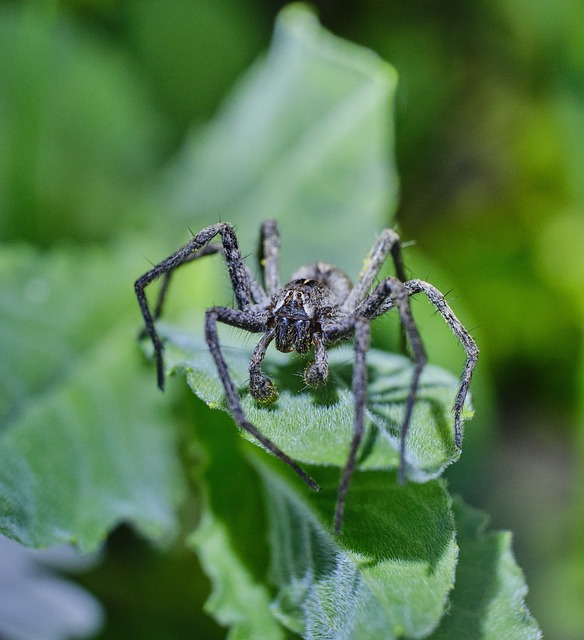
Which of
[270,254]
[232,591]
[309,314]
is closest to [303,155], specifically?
[270,254]

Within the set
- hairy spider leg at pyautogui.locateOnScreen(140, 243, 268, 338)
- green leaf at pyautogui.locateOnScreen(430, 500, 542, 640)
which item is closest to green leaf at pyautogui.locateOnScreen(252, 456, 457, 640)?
green leaf at pyautogui.locateOnScreen(430, 500, 542, 640)

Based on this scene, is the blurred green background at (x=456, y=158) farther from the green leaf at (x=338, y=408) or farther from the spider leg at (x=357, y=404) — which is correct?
the spider leg at (x=357, y=404)

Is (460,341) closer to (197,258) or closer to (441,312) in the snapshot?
(441,312)

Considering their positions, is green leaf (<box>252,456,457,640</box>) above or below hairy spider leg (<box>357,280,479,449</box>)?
below

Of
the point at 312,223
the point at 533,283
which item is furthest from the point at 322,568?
the point at 533,283

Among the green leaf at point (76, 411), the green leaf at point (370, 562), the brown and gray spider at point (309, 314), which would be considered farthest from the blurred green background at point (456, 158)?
the green leaf at point (370, 562)

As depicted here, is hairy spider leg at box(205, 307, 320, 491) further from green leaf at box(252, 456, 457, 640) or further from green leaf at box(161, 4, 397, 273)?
green leaf at box(161, 4, 397, 273)

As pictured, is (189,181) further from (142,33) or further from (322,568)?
(322,568)
